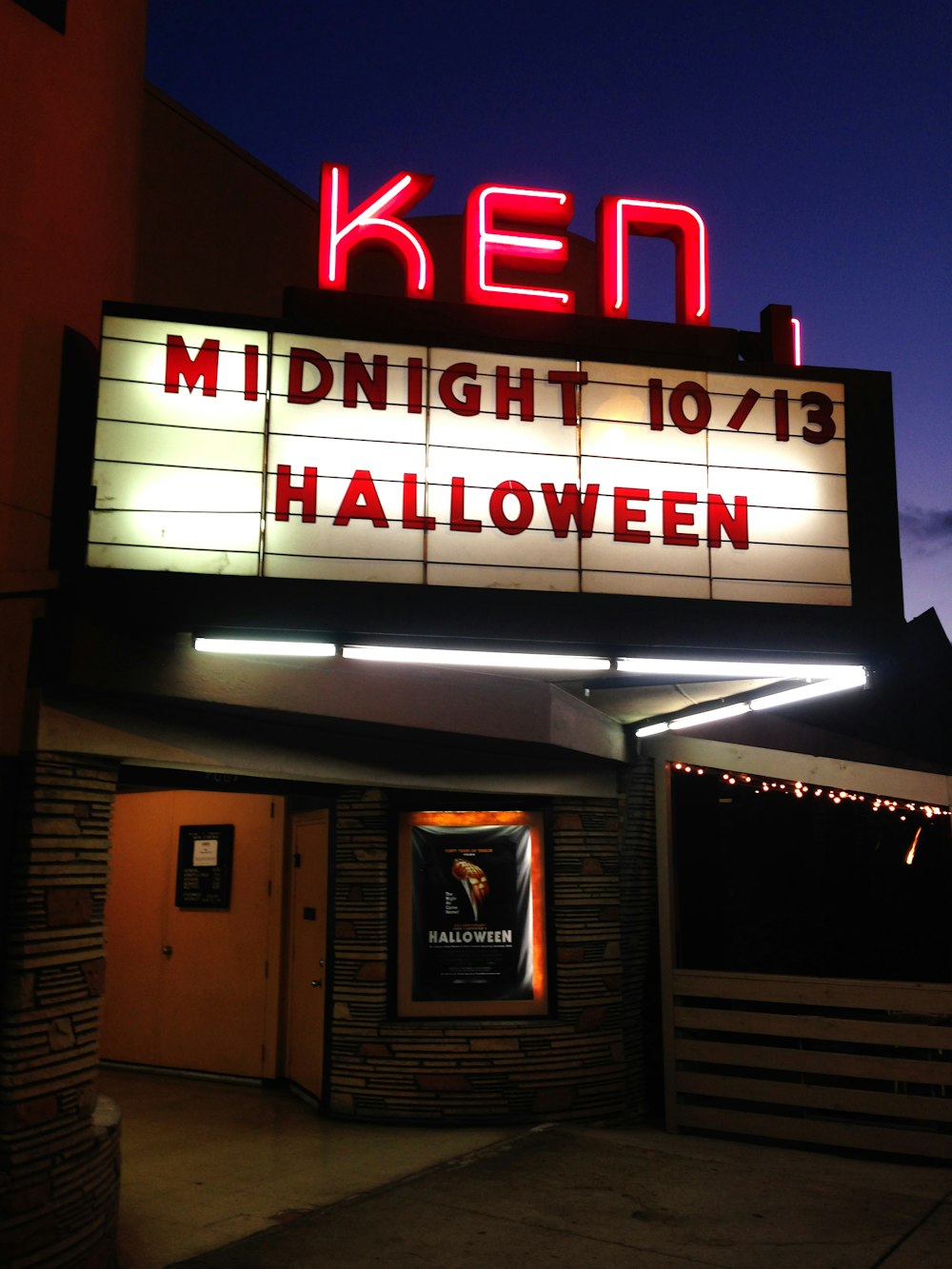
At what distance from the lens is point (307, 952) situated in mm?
9859

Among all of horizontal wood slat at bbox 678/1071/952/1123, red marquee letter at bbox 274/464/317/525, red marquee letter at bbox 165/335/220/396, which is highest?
red marquee letter at bbox 165/335/220/396


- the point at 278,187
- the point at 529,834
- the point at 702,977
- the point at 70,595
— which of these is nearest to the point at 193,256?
the point at 278,187

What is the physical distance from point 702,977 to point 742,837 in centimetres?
239

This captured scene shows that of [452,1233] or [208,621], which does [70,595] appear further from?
[452,1233]

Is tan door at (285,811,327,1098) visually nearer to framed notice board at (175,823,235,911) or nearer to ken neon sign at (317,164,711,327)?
framed notice board at (175,823,235,911)

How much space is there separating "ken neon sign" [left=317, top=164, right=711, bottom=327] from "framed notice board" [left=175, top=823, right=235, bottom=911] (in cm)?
602

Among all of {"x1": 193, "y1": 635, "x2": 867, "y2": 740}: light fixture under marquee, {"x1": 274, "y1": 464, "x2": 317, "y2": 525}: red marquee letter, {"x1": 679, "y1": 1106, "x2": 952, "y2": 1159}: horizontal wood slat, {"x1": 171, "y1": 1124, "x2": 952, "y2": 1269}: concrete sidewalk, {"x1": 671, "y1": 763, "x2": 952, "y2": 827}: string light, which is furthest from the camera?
{"x1": 671, "y1": 763, "x2": 952, "y2": 827}: string light

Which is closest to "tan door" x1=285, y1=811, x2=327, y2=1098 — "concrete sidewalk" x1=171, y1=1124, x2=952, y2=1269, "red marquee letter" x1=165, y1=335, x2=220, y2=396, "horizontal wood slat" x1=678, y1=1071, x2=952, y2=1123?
"concrete sidewalk" x1=171, y1=1124, x2=952, y2=1269

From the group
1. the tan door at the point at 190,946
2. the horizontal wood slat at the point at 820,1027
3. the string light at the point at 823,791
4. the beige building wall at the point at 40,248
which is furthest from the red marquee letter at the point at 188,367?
the horizontal wood slat at the point at 820,1027

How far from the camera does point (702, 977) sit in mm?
9242

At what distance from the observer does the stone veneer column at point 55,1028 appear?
203 inches

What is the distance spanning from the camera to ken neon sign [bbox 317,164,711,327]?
721 centimetres

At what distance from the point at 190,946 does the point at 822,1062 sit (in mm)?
5885

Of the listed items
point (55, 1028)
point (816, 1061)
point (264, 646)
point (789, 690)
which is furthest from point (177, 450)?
point (816, 1061)
